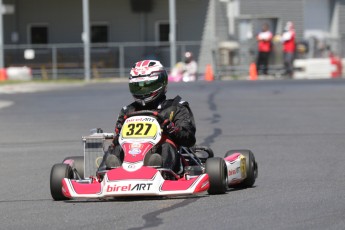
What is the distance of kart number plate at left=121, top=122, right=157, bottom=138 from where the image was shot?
9.52 meters

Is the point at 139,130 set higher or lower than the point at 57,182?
higher

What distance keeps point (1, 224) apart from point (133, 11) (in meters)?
30.3

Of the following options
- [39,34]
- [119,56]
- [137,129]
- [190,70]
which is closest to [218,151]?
[137,129]

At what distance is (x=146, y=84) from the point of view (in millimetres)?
10031

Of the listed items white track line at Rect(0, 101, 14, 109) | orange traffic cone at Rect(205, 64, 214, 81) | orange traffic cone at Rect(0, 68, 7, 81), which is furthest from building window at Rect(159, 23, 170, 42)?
white track line at Rect(0, 101, 14, 109)

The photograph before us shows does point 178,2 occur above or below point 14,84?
above

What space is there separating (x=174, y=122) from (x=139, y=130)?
53cm

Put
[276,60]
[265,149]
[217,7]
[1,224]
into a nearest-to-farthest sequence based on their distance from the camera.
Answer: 1. [1,224]
2. [265,149]
3. [276,60]
4. [217,7]

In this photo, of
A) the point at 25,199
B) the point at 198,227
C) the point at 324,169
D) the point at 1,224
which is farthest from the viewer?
the point at 324,169

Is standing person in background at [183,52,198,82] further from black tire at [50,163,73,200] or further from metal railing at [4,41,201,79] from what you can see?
black tire at [50,163,73,200]

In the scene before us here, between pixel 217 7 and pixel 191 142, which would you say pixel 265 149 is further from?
pixel 217 7

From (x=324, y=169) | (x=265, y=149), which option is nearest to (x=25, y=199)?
Result: (x=324, y=169)

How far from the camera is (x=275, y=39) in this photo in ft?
117

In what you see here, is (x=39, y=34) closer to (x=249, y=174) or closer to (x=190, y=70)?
(x=190, y=70)
